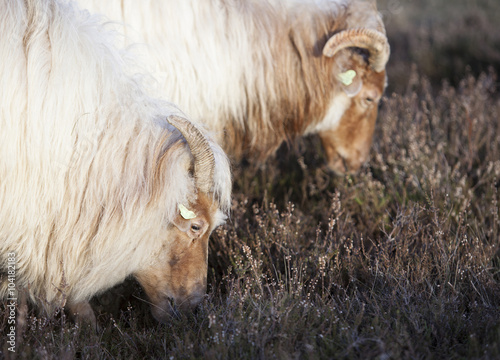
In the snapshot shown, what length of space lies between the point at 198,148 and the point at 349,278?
4.43ft

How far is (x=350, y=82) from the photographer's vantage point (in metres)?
4.14

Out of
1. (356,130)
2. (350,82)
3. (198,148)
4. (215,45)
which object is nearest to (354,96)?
(350,82)

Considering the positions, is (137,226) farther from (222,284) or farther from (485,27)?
(485,27)

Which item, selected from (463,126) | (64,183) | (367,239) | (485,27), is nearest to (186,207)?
(64,183)

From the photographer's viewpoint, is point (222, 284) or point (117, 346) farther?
point (222, 284)

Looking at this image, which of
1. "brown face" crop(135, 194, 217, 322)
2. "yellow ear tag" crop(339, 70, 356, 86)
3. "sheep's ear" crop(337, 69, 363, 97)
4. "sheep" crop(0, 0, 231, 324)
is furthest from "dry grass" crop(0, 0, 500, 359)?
"yellow ear tag" crop(339, 70, 356, 86)

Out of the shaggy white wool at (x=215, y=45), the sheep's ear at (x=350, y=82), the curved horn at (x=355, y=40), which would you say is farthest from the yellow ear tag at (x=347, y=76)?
the shaggy white wool at (x=215, y=45)

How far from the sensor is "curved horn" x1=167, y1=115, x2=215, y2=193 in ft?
8.18

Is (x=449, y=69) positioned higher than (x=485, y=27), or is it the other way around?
(x=485, y=27)

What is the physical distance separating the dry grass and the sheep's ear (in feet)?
2.03

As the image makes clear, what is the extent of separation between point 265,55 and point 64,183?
74.4 inches

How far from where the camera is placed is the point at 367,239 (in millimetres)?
3723

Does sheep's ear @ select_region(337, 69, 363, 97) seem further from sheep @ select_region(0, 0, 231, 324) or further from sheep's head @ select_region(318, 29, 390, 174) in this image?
sheep @ select_region(0, 0, 231, 324)

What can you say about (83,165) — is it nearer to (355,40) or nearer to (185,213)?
(185,213)
